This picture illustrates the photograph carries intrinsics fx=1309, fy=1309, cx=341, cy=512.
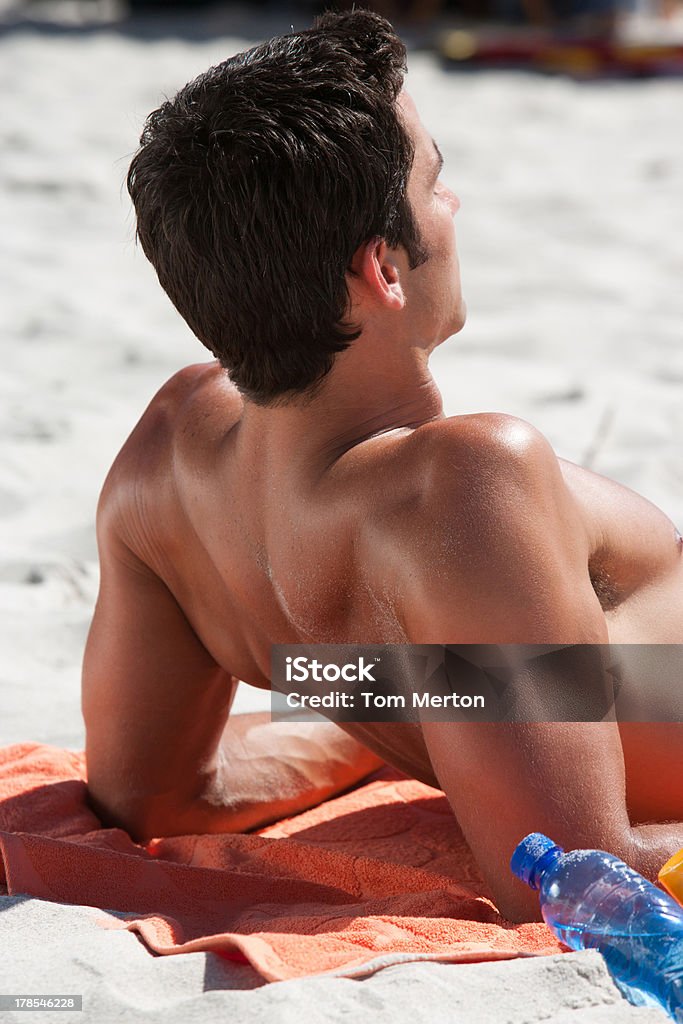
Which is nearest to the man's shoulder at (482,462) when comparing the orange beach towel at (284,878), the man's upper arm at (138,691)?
the orange beach towel at (284,878)

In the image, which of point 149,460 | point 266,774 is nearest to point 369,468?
point 149,460

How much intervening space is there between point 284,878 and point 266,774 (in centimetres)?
43

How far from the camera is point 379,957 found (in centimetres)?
146

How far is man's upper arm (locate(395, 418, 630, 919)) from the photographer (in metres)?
1.49

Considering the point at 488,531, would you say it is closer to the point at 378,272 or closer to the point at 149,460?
the point at 378,272

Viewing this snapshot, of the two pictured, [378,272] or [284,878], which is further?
[284,878]

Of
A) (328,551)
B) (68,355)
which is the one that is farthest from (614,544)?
(68,355)

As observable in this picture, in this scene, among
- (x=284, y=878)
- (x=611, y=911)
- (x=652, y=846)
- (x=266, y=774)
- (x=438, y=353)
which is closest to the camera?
(x=611, y=911)

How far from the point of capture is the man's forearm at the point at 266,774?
84.9 inches

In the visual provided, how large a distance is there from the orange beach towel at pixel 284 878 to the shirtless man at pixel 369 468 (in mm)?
135

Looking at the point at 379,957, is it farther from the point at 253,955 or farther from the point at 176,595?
the point at 176,595

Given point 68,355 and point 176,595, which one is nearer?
point 176,595

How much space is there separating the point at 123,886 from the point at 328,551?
537 millimetres

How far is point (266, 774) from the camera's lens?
2.21 m
